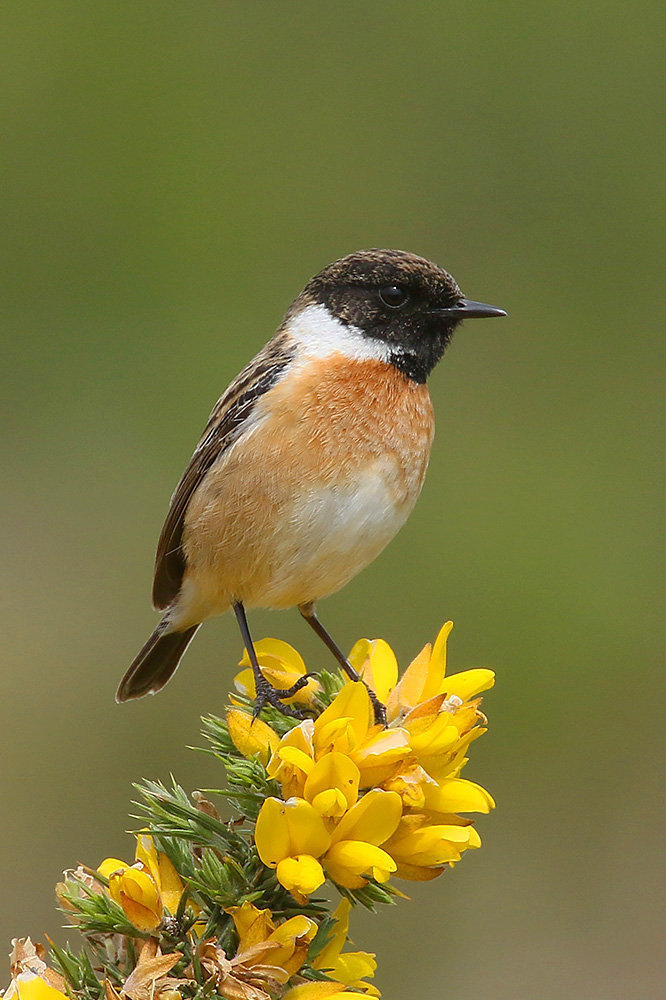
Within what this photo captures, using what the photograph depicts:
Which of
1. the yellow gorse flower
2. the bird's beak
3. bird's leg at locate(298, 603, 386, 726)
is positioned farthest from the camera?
the bird's beak

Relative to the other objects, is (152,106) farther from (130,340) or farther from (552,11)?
(552,11)

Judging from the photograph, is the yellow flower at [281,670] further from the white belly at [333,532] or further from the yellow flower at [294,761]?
A: the white belly at [333,532]

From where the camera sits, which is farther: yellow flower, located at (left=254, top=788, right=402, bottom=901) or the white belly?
the white belly

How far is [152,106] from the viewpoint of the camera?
6121 mm

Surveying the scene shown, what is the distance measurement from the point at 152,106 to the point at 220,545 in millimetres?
4061

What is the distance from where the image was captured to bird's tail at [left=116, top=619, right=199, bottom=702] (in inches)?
113

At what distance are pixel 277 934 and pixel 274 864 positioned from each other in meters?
0.09

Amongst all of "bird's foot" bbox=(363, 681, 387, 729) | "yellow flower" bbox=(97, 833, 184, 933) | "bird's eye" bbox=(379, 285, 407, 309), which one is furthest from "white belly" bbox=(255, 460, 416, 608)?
"yellow flower" bbox=(97, 833, 184, 933)

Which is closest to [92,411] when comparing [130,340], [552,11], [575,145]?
[130,340]

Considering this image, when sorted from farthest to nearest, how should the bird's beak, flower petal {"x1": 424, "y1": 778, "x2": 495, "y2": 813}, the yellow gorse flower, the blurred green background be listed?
1. the blurred green background
2. the bird's beak
3. flower petal {"x1": 424, "y1": 778, "x2": 495, "y2": 813}
4. the yellow gorse flower

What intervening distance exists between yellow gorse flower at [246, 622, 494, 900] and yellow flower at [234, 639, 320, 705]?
28 cm

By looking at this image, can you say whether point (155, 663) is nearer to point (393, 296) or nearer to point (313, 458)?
point (313, 458)

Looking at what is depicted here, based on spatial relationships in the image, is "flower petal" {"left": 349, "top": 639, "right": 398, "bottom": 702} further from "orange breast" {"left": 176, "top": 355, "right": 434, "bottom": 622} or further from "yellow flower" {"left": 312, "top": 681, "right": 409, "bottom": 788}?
"orange breast" {"left": 176, "top": 355, "right": 434, "bottom": 622}

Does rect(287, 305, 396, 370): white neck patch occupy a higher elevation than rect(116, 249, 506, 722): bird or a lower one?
higher
